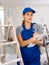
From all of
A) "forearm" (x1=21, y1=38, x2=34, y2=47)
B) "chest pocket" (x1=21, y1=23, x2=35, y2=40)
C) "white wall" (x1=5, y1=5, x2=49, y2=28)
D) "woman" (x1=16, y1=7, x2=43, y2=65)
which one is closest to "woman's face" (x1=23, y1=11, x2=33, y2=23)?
"woman" (x1=16, y1=7, x2=43, y2=65)

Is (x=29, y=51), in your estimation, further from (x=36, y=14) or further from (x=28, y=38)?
(x=36, y=14)

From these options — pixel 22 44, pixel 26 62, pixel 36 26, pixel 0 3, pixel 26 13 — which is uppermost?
pixel 0 3

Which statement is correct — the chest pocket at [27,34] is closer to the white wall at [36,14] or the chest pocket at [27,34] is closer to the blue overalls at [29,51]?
the blue overalls at [29,51]

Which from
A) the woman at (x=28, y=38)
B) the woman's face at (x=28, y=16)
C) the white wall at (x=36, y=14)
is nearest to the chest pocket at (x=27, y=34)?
the woman at (x=28, y=38)

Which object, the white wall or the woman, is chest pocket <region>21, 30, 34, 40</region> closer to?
the woman

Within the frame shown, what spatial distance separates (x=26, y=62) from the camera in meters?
1.98

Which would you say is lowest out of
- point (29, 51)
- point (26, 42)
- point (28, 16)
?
point (29, 51)

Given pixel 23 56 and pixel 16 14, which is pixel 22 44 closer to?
pixel 23 56

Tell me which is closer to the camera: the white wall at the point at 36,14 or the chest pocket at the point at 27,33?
the chest pocket at the point at 27,33

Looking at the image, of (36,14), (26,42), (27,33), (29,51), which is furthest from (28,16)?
(36,14)

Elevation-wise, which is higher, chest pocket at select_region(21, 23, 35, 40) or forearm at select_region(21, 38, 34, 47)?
chest pocket at select_region(21, 23, 35, 40)

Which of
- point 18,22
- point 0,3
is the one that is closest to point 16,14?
point 18,22

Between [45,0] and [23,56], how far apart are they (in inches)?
101

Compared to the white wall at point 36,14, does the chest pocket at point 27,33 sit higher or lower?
lower
